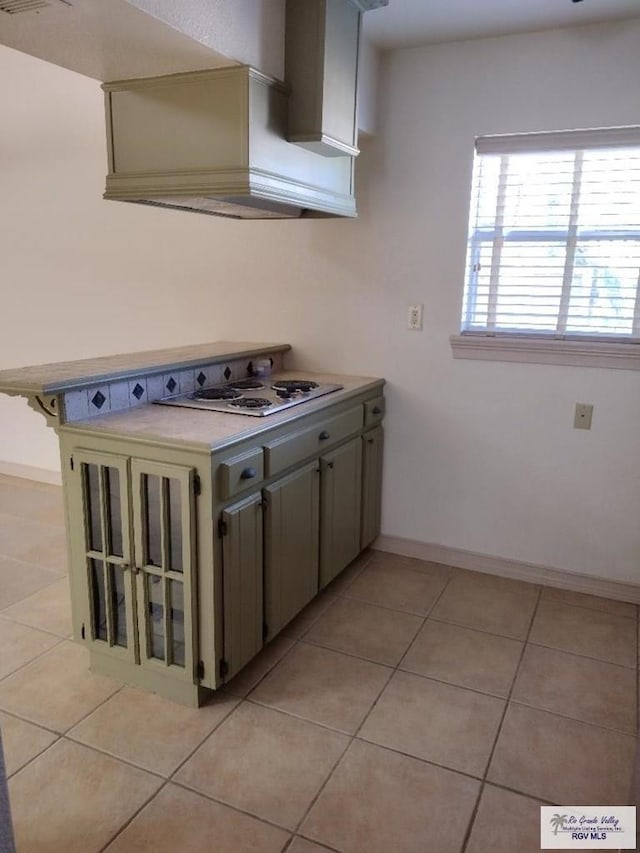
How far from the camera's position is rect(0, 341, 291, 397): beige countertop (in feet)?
6.61

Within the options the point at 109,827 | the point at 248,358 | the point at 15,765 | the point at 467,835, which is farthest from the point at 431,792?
the point at 248,358

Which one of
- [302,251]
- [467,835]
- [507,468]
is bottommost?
[467,835]

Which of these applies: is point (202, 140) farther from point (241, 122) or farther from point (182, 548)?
point (182, 548)

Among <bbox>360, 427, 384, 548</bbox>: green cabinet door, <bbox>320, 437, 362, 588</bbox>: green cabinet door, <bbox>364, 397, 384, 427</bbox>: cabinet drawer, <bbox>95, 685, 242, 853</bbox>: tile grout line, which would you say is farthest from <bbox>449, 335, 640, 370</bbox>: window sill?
<bbox>95, 685, 242, 853</bbox>: tile grout line

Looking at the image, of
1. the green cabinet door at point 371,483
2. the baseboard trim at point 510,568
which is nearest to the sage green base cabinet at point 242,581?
the green cabinet door at point 371,483

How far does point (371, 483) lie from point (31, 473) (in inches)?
98.5

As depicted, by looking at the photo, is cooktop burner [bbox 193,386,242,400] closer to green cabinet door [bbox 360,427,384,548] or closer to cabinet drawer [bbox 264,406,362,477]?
cabinet drawer [bbox 264,406,362,477]

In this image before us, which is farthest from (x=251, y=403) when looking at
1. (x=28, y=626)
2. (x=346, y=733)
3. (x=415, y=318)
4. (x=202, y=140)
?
(x=28, y=626)

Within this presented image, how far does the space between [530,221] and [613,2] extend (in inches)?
32.1

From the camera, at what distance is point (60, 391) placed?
6.66 ft

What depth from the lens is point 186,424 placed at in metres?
2.12

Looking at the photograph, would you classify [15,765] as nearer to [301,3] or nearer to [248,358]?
[248,358]

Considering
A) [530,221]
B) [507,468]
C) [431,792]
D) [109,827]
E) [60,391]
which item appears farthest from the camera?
[507,468]

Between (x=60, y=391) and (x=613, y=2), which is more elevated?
(x=613, y=2)
